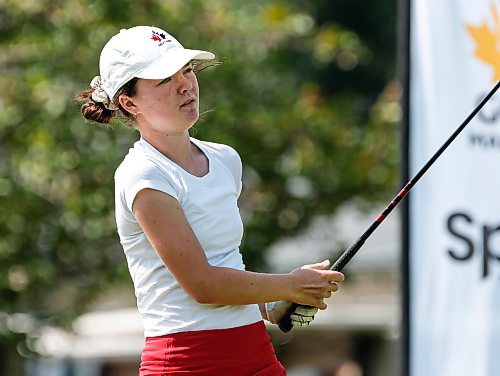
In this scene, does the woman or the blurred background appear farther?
the blurred background

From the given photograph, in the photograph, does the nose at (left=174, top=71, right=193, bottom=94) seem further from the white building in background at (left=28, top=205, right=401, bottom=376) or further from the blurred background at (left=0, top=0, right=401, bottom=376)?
the white building in background at (left=28, top=205, right=401, bottom=376)

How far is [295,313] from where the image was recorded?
3.34 metres

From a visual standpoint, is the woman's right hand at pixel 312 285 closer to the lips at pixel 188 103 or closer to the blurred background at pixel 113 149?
the lips at pixel 188 103

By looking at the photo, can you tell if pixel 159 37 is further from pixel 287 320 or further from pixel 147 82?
pixel 287 320

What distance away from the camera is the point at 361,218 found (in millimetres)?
10344

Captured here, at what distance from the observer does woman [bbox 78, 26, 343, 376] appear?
10.4ft

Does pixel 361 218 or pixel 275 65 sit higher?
pixel 275 65

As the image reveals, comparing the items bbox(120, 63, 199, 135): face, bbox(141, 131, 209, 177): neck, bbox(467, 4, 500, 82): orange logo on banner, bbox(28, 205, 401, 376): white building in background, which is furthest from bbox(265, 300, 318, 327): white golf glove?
bbox(28, 205, 401, 376): white building in background

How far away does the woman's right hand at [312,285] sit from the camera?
3.22 m

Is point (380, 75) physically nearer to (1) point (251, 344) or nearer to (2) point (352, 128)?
(2) point (352, 128)

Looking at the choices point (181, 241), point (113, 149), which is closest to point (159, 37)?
point (181, 241)

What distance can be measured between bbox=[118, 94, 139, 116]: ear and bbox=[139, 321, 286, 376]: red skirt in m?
0.54

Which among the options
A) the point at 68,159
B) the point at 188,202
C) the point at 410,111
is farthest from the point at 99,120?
the point at 68,159

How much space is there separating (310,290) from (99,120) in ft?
2.25
